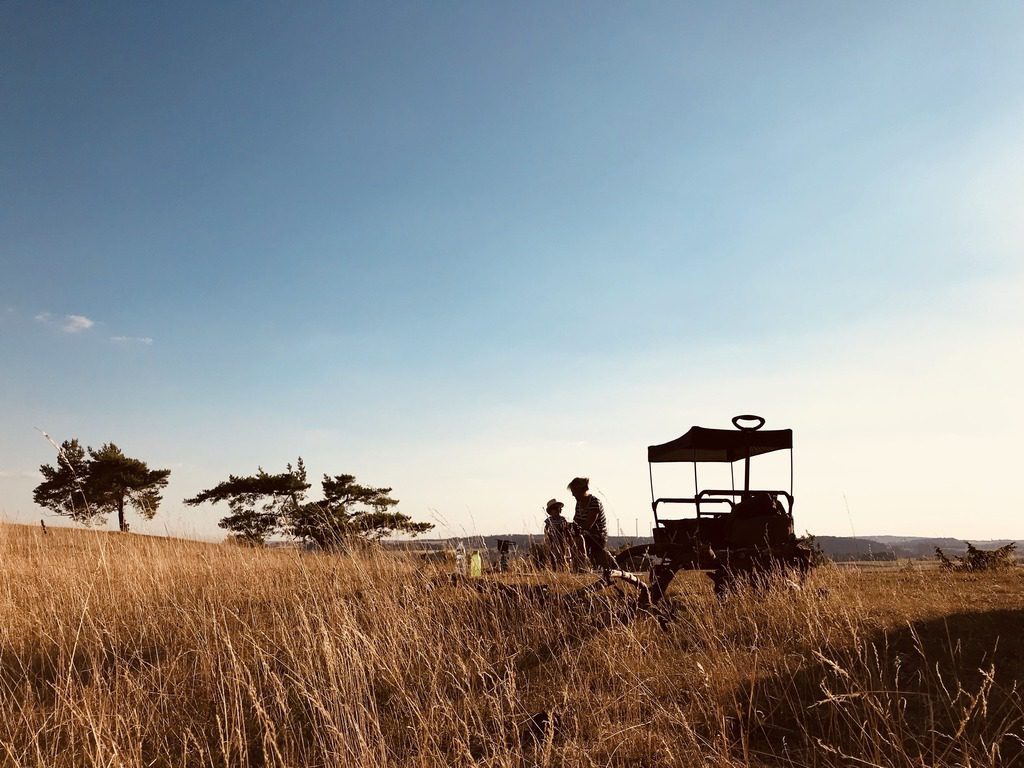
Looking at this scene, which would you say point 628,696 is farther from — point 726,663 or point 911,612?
point 911,612

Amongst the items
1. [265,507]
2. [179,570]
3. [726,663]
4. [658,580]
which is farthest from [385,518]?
[726,663]

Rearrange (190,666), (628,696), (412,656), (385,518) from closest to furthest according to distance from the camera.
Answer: (628,696) → (412,656) → (190,666) → (385,518)

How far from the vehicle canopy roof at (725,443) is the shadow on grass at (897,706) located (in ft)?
9.87

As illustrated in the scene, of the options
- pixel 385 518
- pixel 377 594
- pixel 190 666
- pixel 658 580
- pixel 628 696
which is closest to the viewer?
pixel 628 696

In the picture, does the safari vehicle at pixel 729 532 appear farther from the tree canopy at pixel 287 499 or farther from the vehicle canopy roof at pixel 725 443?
the tree canopy at pixel 287 499

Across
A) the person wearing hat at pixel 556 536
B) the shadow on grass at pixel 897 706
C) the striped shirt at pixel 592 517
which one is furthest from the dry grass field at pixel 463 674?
the striped shirt at pixel 592 517

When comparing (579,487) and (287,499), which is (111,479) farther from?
(579,487)

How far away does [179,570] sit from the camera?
7.41 metres

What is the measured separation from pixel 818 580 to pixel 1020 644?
285cm

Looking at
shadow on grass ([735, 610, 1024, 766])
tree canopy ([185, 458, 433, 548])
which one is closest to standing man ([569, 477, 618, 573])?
shadow on grass ([735, 610, 1024, 766])

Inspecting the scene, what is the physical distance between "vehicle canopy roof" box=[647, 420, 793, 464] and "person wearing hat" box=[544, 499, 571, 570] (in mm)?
1370

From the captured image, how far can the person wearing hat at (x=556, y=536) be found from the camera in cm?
678

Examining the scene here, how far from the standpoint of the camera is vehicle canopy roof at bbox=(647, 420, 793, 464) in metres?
8.08

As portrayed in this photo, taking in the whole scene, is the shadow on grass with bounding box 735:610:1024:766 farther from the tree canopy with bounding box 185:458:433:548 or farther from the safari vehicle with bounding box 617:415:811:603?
the tree canopy with bounding box 185:458:433:548
